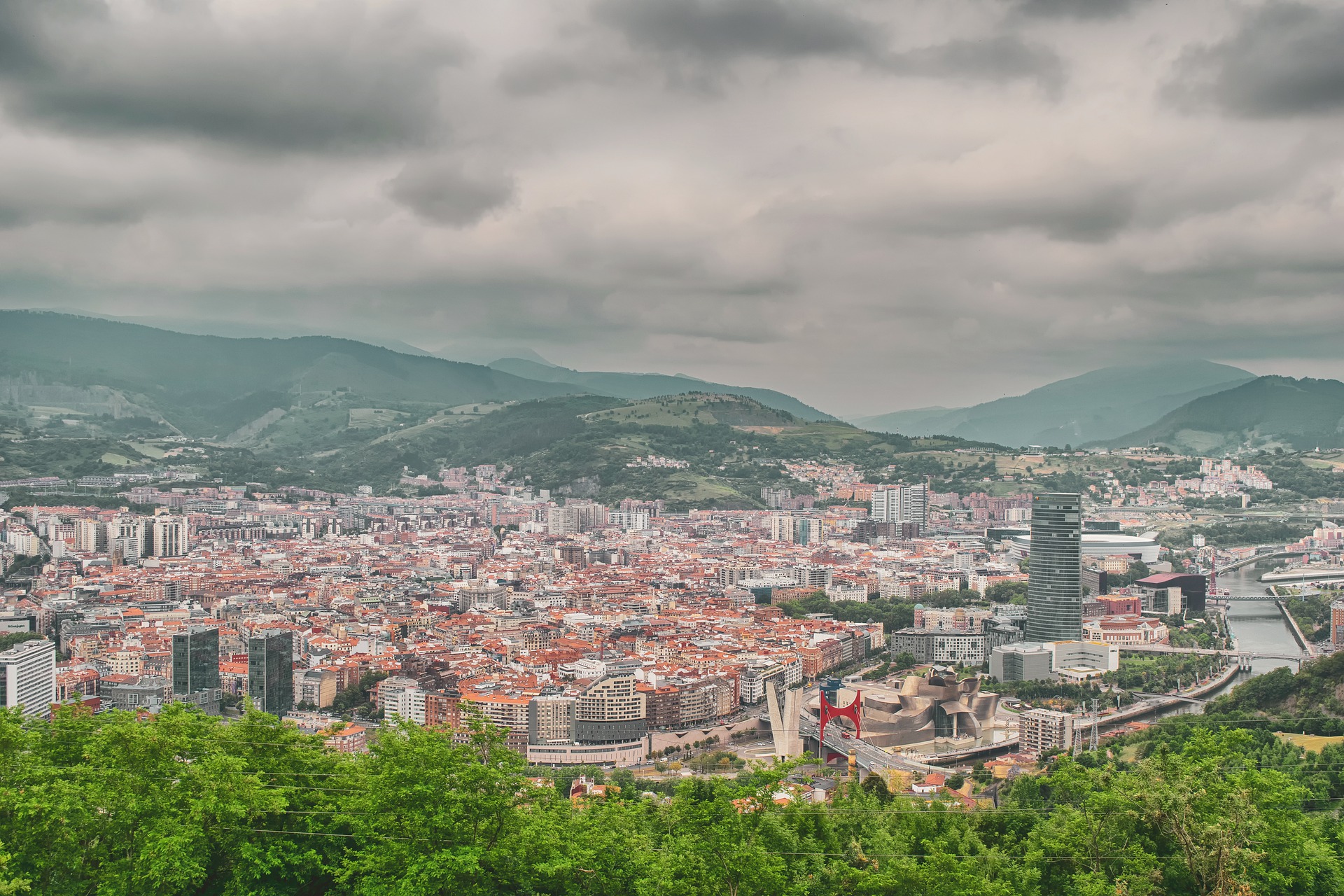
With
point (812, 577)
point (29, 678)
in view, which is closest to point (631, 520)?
point (812, 577)

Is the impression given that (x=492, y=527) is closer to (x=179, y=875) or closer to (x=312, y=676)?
(x=312, y=676)

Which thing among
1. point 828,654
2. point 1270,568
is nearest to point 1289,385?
point 1270,568

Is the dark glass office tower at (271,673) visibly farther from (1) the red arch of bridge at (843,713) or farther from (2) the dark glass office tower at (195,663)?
(1) the red arch of bridge at (843,713)

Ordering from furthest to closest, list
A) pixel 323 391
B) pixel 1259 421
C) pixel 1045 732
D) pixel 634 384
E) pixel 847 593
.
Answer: pixel 634 384
pixel 323 391
pixel 1259 421
pixel 847 593
pixel 1045 732

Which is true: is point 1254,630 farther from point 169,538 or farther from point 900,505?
point 169,538

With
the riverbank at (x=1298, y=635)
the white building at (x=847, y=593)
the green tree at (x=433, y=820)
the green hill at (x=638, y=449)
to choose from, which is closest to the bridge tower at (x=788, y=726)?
the green tree at (x=433, y=820)
